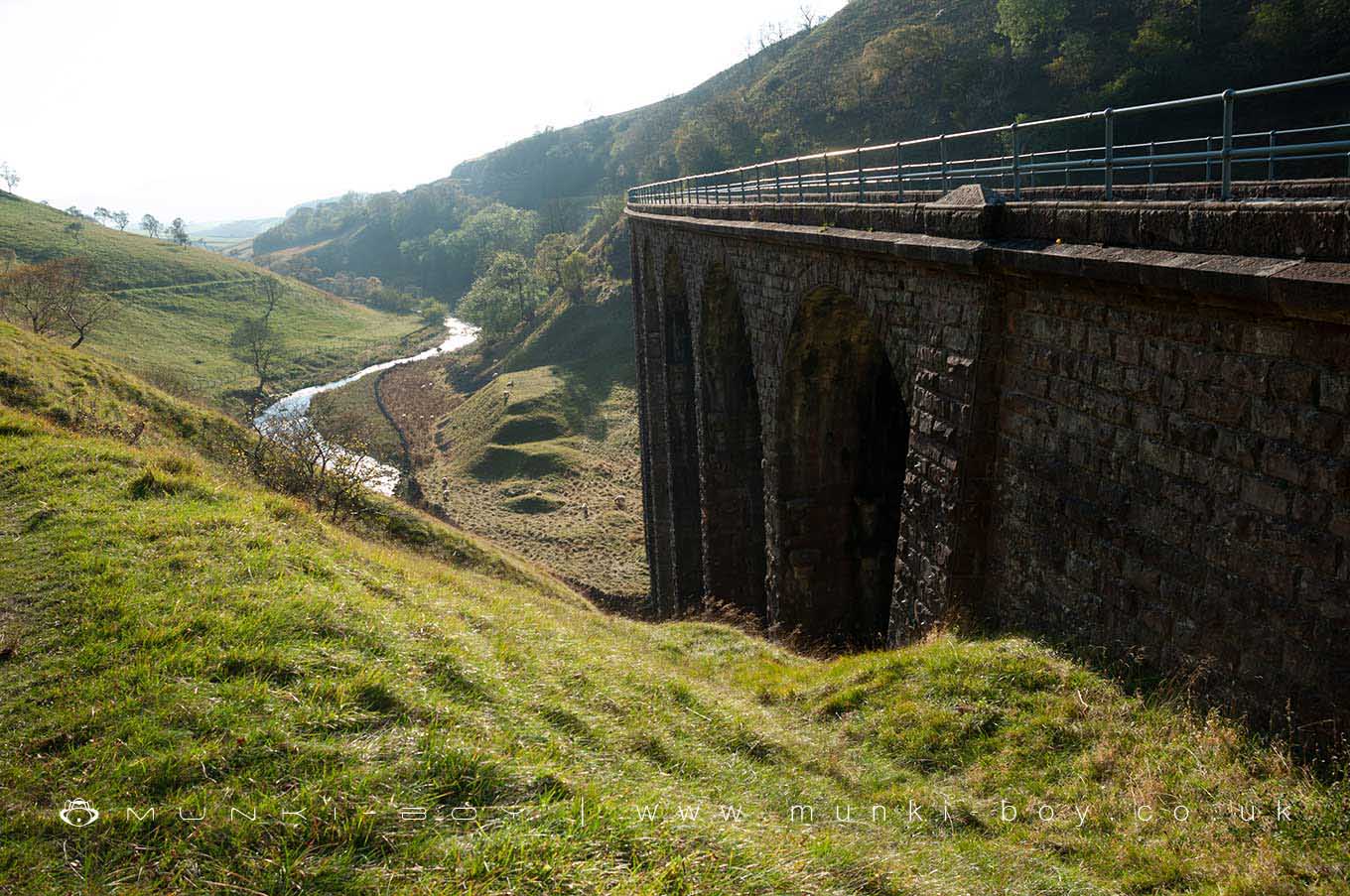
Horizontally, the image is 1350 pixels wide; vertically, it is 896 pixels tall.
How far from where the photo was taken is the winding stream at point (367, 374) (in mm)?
38194

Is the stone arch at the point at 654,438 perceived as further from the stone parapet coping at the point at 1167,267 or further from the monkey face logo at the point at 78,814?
the monkey face logo at the point at 78,814

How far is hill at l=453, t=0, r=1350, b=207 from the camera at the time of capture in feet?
108

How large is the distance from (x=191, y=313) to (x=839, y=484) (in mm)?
66744

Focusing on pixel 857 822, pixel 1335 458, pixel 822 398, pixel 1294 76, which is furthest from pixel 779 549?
pixel 1294 76

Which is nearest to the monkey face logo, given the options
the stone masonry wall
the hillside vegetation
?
the stone masonry wall

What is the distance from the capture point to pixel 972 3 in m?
61.9

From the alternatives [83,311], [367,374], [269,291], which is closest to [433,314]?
[269,291]

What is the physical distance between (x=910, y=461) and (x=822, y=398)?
3.92m

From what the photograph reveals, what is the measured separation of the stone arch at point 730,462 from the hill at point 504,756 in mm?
10668

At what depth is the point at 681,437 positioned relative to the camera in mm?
24047

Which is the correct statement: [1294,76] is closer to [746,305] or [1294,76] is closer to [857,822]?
[746,305]

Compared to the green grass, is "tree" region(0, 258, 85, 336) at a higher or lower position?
higher

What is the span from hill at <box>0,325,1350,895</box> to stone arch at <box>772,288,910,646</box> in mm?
5238

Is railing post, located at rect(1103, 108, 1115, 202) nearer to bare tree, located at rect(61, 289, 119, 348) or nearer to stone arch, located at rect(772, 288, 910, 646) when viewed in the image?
stone arch, located at rect(772, 288, 910, 646)
